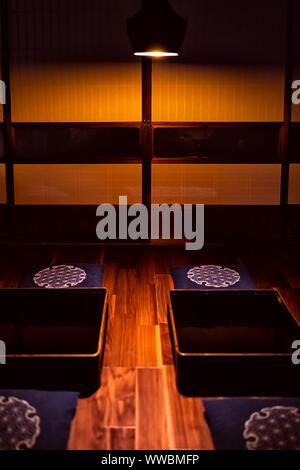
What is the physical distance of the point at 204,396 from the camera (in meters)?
2.57

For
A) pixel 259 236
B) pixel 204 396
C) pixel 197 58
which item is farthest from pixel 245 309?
pixel 197 58

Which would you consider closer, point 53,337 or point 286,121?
point 53,337

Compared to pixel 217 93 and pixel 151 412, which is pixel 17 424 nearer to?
pixel 151 412

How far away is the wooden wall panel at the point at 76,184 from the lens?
5.40 metres

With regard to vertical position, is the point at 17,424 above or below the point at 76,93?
below

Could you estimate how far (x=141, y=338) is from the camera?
3330 mm

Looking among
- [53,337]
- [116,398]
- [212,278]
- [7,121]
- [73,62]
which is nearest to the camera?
[116,398]

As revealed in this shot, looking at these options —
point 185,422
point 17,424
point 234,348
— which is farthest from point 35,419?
point 234,348

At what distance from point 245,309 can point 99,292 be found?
2.92 ft

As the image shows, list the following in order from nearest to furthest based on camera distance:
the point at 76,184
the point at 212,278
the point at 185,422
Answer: the point at 185,422 < the point at 212,278 < the point at 76,184

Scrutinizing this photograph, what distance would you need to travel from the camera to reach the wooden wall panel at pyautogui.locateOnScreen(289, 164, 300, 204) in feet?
17.8

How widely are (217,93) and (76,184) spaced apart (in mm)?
1663

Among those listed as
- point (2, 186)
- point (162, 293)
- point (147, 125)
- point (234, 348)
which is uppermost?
point (147, 125)
